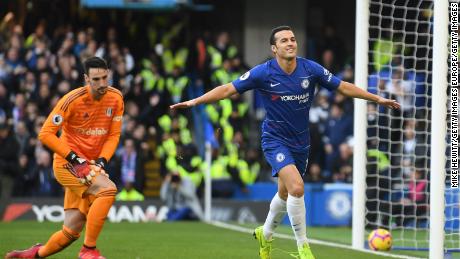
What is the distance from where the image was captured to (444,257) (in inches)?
464

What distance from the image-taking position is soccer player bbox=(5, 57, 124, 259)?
1034 cm

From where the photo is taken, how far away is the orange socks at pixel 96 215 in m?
10.3

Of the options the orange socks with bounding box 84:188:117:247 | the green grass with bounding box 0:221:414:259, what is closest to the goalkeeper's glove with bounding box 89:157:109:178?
the orange socks with bounding box 84:188:117:247

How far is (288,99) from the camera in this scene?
10562 millimetres

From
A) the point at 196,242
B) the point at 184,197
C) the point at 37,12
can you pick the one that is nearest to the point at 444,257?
the point at 196,242

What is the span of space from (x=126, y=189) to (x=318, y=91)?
187 inches

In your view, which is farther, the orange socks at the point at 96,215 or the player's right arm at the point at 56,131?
the player's right arm at the point at 56,131

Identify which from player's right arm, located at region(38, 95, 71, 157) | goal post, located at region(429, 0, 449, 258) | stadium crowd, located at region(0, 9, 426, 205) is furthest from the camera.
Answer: stadium crowd, located at region(0, 9, 426, 205)

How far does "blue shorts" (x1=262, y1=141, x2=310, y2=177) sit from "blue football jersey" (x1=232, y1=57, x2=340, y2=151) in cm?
6

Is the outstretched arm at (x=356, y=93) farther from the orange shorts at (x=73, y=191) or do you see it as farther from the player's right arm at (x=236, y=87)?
the orange shorts at (x=73, y=191)

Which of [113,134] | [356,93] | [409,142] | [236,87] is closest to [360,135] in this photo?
[356,93]

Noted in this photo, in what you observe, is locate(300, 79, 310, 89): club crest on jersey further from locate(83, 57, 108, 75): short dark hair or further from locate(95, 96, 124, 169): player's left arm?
locate(83, 57, 108, 75): short dark hair

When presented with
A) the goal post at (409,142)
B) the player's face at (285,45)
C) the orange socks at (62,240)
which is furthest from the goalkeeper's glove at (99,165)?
the goal post at (409,142)

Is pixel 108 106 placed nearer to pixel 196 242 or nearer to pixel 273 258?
pixel 273 258
